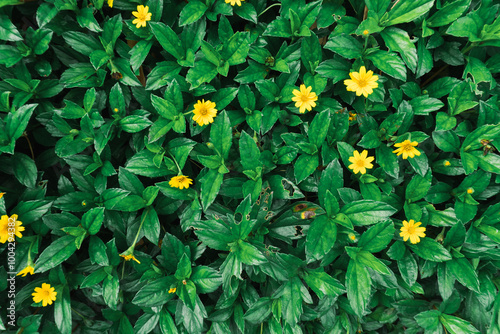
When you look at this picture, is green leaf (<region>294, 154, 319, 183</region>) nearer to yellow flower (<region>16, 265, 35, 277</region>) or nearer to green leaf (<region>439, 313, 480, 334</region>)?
green leaf (<region>439, 313, 480, 334</region>)

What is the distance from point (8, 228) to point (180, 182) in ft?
2.57

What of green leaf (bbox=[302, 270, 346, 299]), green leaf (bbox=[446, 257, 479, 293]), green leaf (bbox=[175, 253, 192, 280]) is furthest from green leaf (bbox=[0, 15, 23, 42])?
green leaf (bbox=[446, 257, 479, 293])

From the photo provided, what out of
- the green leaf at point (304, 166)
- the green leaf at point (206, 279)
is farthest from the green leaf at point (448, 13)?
the green leaf at point (206, 279)

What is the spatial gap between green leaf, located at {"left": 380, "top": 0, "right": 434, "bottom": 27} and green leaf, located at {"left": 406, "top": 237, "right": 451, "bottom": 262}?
986mm

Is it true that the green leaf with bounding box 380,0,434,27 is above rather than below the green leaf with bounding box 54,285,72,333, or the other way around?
above

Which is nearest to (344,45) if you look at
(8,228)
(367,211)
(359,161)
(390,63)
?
(390,63)

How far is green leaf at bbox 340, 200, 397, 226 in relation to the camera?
59.1 inches

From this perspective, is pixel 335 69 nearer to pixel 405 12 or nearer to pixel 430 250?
pixel 405 12

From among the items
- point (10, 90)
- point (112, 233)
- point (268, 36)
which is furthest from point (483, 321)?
point (10, 90)

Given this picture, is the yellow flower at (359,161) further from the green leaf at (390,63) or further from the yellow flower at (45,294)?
the yellow flower at (45,294)

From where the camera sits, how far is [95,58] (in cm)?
165

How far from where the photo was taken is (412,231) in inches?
61.2

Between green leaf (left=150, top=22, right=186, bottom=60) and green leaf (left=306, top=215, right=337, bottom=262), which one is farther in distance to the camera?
green leaf (left=150, top=22, right=186, bottom=60)

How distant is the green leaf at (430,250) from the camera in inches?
61.3
